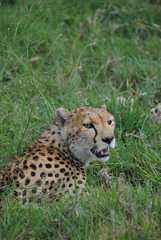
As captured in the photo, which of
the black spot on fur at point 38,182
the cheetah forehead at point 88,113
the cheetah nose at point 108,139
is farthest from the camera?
the cheetah forehead at point 88,113

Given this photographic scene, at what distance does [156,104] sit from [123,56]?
0.83m

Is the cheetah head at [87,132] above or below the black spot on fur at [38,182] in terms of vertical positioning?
above

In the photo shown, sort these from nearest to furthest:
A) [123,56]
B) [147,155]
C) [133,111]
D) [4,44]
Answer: [4,44] < [147,155] < [133,111] < [123,56]

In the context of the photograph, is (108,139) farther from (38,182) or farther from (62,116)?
(38,182)

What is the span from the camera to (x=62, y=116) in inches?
166

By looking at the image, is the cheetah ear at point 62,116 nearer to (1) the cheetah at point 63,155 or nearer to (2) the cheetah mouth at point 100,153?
(1) the cheetah at point 63,155

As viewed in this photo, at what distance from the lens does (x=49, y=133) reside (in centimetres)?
428

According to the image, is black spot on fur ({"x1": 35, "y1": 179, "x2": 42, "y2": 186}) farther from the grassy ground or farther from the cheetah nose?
the cheetah nose

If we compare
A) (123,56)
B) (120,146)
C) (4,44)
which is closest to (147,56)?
(123,56)

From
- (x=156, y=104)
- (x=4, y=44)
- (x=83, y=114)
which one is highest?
(x=4, y=44)

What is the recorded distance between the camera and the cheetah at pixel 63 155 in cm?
381

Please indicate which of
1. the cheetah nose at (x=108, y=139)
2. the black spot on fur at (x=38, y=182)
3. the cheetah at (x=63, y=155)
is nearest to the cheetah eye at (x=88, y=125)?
the cheetah at (x=63, y=155)

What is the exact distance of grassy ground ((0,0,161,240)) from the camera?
3.43m

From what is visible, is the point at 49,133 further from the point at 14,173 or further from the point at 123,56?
the point at 123,56
